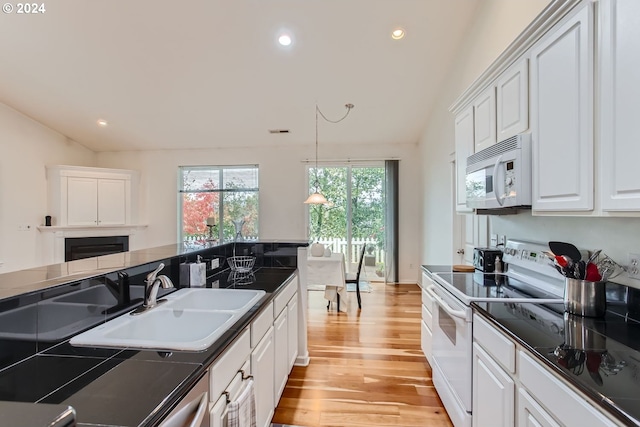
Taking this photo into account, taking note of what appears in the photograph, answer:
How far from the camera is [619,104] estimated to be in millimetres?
1109

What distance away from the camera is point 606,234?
1531mm

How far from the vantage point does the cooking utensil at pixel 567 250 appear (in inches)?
59.2

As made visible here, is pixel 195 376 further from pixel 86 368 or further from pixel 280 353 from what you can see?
pixel 280 353

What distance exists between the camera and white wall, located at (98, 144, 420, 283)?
18.7 ft

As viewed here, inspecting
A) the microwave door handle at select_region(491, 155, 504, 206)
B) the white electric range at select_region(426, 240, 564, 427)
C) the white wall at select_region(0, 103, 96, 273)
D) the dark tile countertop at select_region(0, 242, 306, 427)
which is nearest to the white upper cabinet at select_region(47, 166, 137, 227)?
the white wall at select_region(0, 103, 96, 273)

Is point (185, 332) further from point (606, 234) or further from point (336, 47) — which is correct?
point (336, 47)

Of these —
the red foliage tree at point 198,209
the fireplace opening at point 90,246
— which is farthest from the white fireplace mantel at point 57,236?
the red foliage tree at point 198,209

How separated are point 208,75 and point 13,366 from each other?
12.9 feet

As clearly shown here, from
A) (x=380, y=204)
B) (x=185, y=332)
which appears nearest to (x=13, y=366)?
(x=185, y=332)

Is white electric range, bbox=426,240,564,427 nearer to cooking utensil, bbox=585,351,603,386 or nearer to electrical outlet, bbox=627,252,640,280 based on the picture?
electrical outlet, bbox=627,252,640,280

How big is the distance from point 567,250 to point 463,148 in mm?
1339

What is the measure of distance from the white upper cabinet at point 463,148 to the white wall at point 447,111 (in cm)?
80

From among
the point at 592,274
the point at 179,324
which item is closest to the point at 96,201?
the point at 179,324

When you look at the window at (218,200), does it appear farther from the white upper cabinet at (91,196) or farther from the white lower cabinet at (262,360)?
the white lower cabinet at (262,360)
